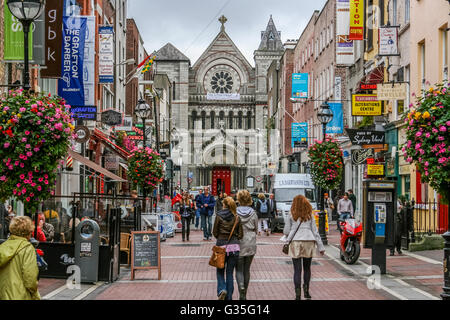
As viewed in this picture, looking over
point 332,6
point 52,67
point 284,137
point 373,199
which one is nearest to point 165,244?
point 52,67

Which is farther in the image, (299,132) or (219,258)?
(299,132)

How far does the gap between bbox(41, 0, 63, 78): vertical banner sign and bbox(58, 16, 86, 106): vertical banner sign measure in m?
2.30

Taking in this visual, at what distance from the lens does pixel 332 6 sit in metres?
40.6

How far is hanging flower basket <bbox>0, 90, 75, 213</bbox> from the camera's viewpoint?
11.3 meters

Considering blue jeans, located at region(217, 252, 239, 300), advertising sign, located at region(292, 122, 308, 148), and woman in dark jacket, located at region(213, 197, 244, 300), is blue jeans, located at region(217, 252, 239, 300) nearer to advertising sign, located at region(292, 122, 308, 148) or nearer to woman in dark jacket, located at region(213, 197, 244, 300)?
woman in dark jacket, located at region(213, 197, 244, 300)

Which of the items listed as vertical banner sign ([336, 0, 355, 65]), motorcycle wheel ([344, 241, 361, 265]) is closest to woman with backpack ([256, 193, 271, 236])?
vertical banner sign ([336, 0, 355, 65])

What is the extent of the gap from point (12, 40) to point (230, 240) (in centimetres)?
929

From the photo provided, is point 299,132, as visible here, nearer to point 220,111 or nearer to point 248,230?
point 248,230

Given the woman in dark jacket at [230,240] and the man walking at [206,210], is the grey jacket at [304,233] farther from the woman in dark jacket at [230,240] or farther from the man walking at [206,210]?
the man walking at [206,210]

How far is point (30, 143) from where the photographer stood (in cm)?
1134

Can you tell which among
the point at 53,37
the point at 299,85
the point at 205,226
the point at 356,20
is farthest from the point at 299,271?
the point at 299,85

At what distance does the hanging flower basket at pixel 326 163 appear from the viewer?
2503 centimetres

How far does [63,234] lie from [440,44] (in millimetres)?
13177
